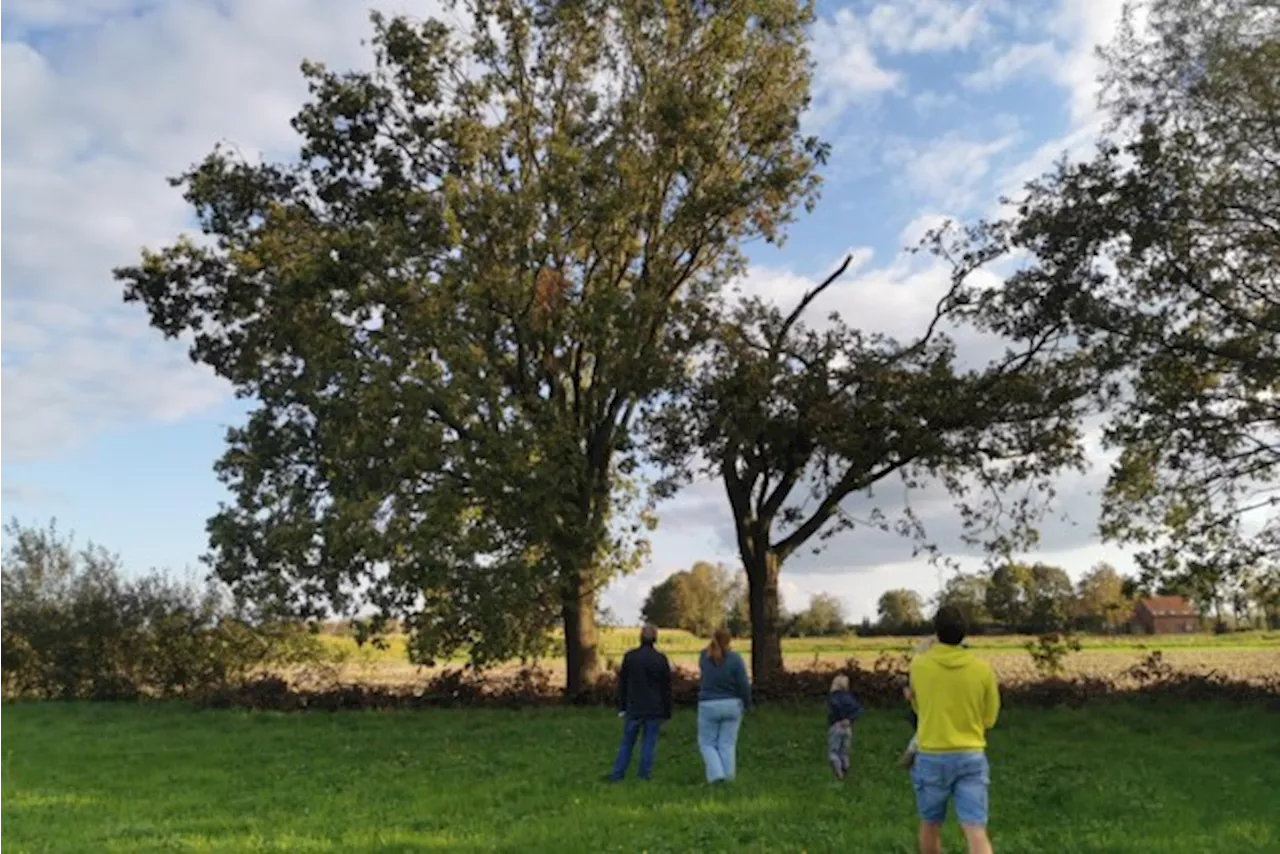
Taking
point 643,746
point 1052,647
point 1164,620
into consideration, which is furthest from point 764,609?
point 1164,620

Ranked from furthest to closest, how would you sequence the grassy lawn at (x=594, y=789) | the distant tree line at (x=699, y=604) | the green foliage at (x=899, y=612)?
the distant tree line at (x=699, y=604)
the green foliage at (x=899, y=612)
the grassy lawn at (x=594, y=789)

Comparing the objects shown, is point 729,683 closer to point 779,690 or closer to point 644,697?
point 644,697

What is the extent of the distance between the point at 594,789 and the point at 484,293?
12751mm

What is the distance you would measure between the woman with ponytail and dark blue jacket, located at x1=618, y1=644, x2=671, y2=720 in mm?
554

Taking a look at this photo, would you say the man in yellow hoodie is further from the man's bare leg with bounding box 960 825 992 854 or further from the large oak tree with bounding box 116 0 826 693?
the large oak tree with bounding box 116 0 826 693

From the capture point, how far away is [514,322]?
23391mm

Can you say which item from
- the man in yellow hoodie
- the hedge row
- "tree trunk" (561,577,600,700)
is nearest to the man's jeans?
the man in yellow hoodie

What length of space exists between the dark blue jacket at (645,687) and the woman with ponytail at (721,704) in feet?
1.82

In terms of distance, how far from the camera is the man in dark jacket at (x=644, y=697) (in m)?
12.8

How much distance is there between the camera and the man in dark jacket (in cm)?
1279

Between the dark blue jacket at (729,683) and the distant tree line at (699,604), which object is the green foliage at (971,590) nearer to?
the dark blue jacket at (729,683)

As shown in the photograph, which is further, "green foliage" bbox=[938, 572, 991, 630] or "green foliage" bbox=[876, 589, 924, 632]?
"green foliage" bbox=[876, 589, 924, 632]

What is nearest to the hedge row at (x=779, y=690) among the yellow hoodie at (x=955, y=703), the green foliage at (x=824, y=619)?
the yellow hoodie at (x=955, y=703)

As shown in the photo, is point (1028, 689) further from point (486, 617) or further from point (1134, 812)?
point (1134, 812)
